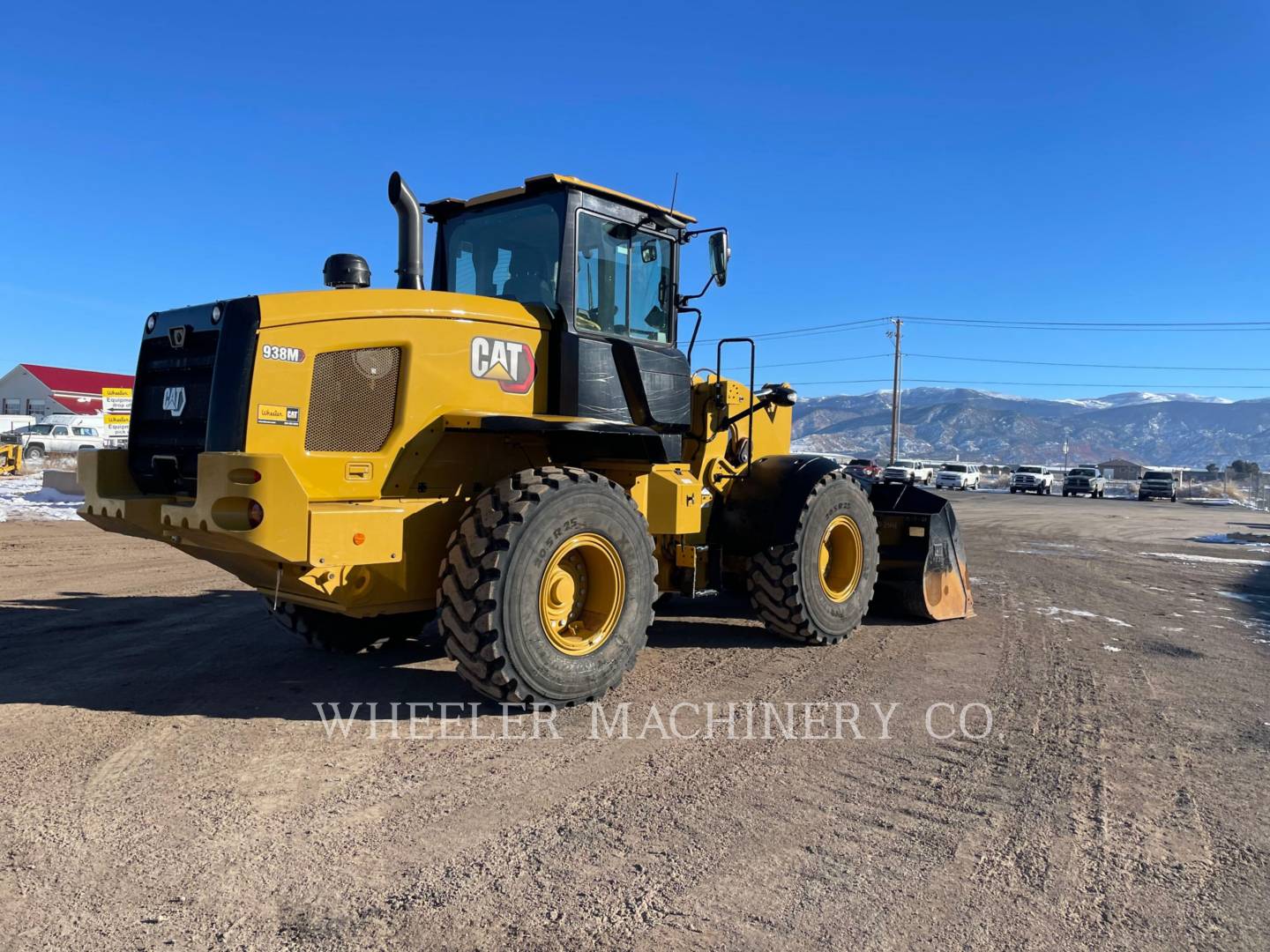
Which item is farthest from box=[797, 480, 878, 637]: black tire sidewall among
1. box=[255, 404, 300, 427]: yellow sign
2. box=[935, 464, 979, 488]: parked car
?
box=[935, 464, 979, 488]: parked car

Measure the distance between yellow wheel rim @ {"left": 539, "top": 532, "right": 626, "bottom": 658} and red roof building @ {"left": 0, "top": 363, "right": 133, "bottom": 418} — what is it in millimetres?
69381

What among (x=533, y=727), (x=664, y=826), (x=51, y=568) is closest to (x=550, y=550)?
(x=533, y=727)

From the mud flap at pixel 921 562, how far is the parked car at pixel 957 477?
4297 centimetres

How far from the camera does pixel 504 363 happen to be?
5371 mm

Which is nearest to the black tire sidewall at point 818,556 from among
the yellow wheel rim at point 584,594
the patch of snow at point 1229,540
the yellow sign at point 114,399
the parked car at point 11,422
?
the yellow wheel rim at point 584,594

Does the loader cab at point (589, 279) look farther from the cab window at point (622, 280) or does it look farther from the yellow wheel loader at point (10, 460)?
the yellow wheel loader at point (10, 460)

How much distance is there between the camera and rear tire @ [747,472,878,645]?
669cm

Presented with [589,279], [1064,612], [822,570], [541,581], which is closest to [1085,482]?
[1064,612]

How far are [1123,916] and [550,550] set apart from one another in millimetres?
3015

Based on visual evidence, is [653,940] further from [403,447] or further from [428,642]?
[428,642]

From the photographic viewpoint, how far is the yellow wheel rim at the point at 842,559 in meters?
7.31

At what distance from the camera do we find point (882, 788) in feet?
13.3

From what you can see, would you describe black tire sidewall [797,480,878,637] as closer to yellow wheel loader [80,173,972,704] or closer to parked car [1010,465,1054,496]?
yellow wheel loader [80,173,972,704]

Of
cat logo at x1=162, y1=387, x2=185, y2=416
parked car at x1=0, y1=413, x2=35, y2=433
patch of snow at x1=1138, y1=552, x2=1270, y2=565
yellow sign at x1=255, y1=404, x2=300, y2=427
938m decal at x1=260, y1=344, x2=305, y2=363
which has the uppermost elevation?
parked car at x1=0, y1=413, x2=35, y2=433
